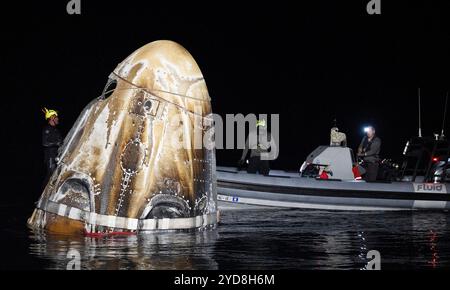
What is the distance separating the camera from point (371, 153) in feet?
70.9

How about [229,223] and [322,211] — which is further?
[322,211]

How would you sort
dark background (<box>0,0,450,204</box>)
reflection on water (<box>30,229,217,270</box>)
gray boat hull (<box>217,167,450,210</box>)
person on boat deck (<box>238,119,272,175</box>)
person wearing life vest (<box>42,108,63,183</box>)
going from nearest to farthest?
1. reflection on water (<box>30,229,217,270</box>)
2. person wearing life vest (<box>42,108,63,183</box>)
3. gray boat hull (<box>217,167,450,210</box>)
4. person on boat deck (<box>238,119,272,175</box>)
5. dark background (<box>0,0,450,204</box>)

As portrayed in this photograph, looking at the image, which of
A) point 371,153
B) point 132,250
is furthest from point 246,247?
point 371,153

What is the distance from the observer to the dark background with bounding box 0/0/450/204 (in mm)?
73750

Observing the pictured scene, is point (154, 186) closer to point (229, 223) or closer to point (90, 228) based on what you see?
point (90, 228)

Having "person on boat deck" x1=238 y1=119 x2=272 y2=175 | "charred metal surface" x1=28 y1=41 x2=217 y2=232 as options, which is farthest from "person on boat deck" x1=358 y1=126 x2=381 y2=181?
"charred metal surface" x1=28 y1=41 x2=217 y2=232

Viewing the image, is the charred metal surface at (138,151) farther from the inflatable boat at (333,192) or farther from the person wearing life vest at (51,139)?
the inflatable boat at (333,192)

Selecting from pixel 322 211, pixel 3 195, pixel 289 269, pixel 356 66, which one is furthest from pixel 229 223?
pixel 356 66

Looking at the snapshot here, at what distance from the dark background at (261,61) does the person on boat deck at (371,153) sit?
37.0 meters

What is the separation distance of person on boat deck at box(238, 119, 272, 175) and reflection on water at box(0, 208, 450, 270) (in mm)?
4163

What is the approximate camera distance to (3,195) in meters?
24.0

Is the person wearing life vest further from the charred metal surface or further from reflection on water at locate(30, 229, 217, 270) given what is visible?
the charred metal surface

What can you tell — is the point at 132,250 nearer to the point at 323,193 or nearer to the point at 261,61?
the point at 323,193

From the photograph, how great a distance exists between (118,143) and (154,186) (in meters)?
0.77
